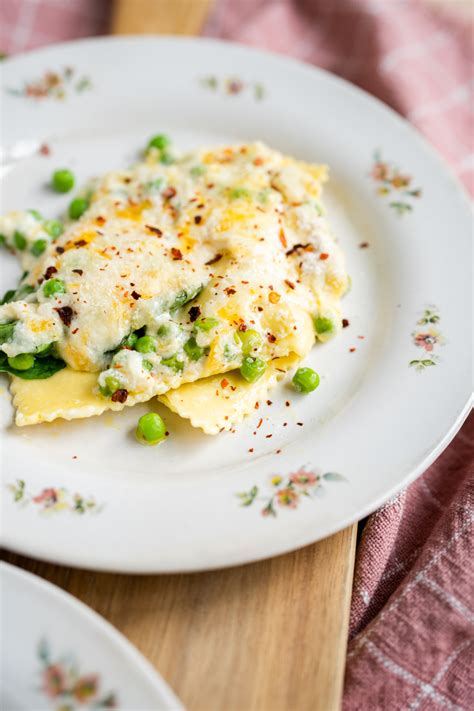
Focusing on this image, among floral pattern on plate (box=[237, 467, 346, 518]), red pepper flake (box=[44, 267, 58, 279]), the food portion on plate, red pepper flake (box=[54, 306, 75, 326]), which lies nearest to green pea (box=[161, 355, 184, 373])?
the food portion on plate

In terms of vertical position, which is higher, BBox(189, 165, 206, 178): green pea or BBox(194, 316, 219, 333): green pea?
BBox(189, 165, 206, 178): green pea

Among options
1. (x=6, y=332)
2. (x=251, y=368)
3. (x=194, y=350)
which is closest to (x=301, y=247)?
(x=251, y=368)

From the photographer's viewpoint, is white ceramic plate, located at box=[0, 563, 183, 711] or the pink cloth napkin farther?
the pink cloth napkin

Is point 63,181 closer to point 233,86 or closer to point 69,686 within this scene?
point 233,86

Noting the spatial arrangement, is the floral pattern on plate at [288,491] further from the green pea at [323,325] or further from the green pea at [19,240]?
the green pea at [19,240]

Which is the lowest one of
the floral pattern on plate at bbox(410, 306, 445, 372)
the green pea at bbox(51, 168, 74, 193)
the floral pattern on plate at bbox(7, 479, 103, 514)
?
the floral pattern on plate at bbox(7, 479, 103, 514)

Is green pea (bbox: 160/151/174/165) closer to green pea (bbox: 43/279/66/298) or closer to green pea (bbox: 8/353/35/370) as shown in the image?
green pea (bbox: 43/279/66/298)

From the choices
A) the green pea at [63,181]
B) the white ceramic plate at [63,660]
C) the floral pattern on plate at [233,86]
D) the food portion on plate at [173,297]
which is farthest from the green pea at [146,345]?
the floral pattern on plate at [233,86]
